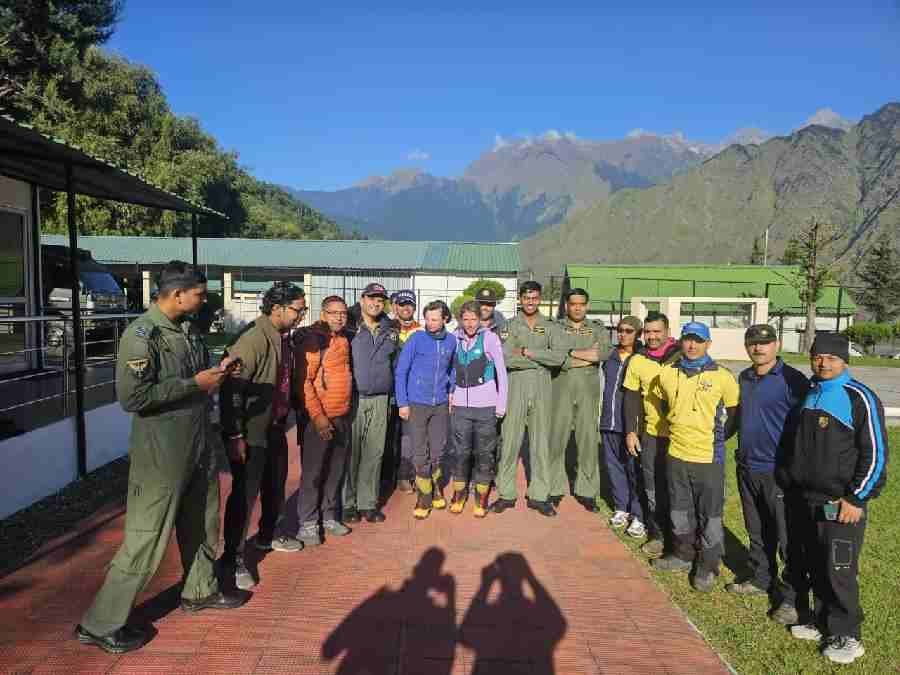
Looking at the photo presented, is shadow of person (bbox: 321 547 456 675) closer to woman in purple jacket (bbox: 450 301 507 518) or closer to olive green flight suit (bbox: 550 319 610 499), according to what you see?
woman in purple jacket (bbox: 450 301 507 518)

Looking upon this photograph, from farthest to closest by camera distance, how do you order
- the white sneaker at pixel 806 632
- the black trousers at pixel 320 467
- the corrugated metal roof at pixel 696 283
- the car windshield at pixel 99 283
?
the corrugated metal roof at pixel 696 283 < the car windshield at pixel 99 283 < the black trousers at pixel 320 467 < the white sneaker at pixel 806 632

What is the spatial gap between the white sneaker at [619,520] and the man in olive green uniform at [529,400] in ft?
1.66

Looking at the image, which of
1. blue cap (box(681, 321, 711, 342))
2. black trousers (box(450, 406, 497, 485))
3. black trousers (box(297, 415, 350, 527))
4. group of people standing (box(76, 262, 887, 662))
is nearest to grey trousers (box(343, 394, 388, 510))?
group of people standing (box(76, 262, 887, 662))

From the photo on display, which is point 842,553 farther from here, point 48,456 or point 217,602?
point 48,456

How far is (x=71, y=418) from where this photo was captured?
5820mm

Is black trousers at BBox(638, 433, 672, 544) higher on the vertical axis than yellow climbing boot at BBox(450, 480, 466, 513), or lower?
higher

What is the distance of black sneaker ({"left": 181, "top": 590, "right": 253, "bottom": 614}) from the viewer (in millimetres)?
3398

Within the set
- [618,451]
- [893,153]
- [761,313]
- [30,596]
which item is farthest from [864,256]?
[30,596]

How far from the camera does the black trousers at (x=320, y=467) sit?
4.50 metres

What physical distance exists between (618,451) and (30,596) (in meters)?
4.19

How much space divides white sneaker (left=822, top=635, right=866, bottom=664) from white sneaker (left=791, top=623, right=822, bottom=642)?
174 mm

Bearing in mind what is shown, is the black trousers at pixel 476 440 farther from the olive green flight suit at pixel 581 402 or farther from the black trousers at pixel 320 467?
the black trousers at pixel 320 467

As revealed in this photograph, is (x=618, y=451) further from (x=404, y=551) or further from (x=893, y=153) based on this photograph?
(x=893, y=153)

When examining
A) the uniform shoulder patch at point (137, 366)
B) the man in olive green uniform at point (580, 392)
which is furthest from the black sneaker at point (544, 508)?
the uniform shoulder patch at point (137, 366)
